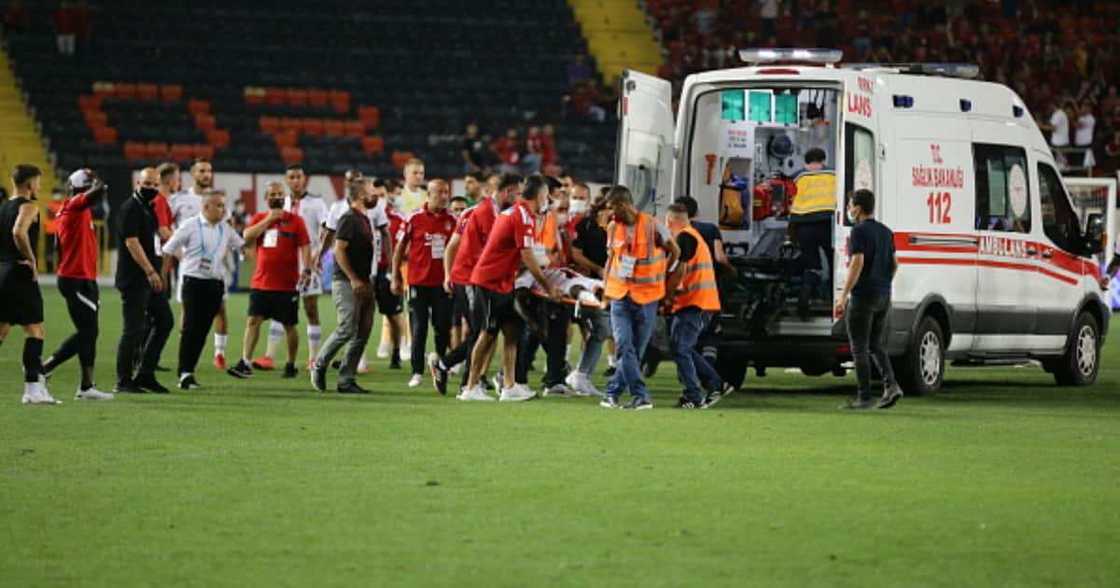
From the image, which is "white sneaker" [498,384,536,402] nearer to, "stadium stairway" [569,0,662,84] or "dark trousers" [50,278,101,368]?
"dark trousers" [50,278,101,368]

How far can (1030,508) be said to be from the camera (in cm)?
1078

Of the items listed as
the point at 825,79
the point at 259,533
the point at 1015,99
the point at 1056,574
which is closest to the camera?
the point at 1056,574

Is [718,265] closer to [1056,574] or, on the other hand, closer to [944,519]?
[944,519]

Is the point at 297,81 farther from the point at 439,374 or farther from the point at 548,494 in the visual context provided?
the point at 548,494

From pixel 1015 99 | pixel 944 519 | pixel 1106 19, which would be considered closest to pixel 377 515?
pixel 944 519

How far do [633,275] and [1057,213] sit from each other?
17.9ft

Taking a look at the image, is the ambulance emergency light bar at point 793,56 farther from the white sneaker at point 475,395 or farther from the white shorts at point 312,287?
the white shorts at point 312,287

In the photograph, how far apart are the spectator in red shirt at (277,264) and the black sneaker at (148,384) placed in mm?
2508

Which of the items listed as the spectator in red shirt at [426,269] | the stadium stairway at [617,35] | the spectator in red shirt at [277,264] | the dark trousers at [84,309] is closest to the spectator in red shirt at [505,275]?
the spectator in red shirt at [426,269]

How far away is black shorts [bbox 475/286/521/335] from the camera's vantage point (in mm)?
17250

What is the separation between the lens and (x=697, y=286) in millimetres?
16812

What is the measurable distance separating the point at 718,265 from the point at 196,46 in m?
31.9

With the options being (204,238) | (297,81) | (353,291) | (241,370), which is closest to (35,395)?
(353,291)

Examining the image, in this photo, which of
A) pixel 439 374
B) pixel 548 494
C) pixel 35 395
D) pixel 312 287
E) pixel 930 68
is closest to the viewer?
pixel 548 494
